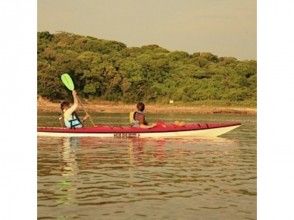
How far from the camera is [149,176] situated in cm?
493

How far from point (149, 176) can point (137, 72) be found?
1.43 meters

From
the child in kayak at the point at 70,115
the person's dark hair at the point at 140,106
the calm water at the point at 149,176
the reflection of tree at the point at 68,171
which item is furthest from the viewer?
the child in kayak at the point at 70,115

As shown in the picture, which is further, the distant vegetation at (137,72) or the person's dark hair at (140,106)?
the person's dark hair at (140,106)

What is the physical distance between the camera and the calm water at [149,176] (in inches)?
162

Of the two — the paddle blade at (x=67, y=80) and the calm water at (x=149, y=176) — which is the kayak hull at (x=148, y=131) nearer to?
the calm water at (x=149, y=176)

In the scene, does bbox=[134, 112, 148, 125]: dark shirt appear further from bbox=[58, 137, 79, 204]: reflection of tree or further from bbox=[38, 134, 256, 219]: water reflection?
bbox=[58, 137, 79, 204]: reflection of tree

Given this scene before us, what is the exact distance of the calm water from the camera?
411 centimetres

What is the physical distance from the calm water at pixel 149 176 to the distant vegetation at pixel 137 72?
0.30 metres

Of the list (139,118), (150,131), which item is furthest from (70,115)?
(150,131)

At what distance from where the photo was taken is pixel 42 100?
5320 millimetres

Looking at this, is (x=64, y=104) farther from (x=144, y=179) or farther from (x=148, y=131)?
(x=144, y=179)

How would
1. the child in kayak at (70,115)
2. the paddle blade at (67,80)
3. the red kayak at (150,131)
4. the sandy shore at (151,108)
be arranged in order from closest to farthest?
the sandy shore at (151,108) < the paddle blade at (67,80) < the child in kayak at (70,115) < the red kayak at (150,131)

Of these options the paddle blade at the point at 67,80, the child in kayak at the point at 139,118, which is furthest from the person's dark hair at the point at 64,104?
the child in kayak at the point at 139,118
